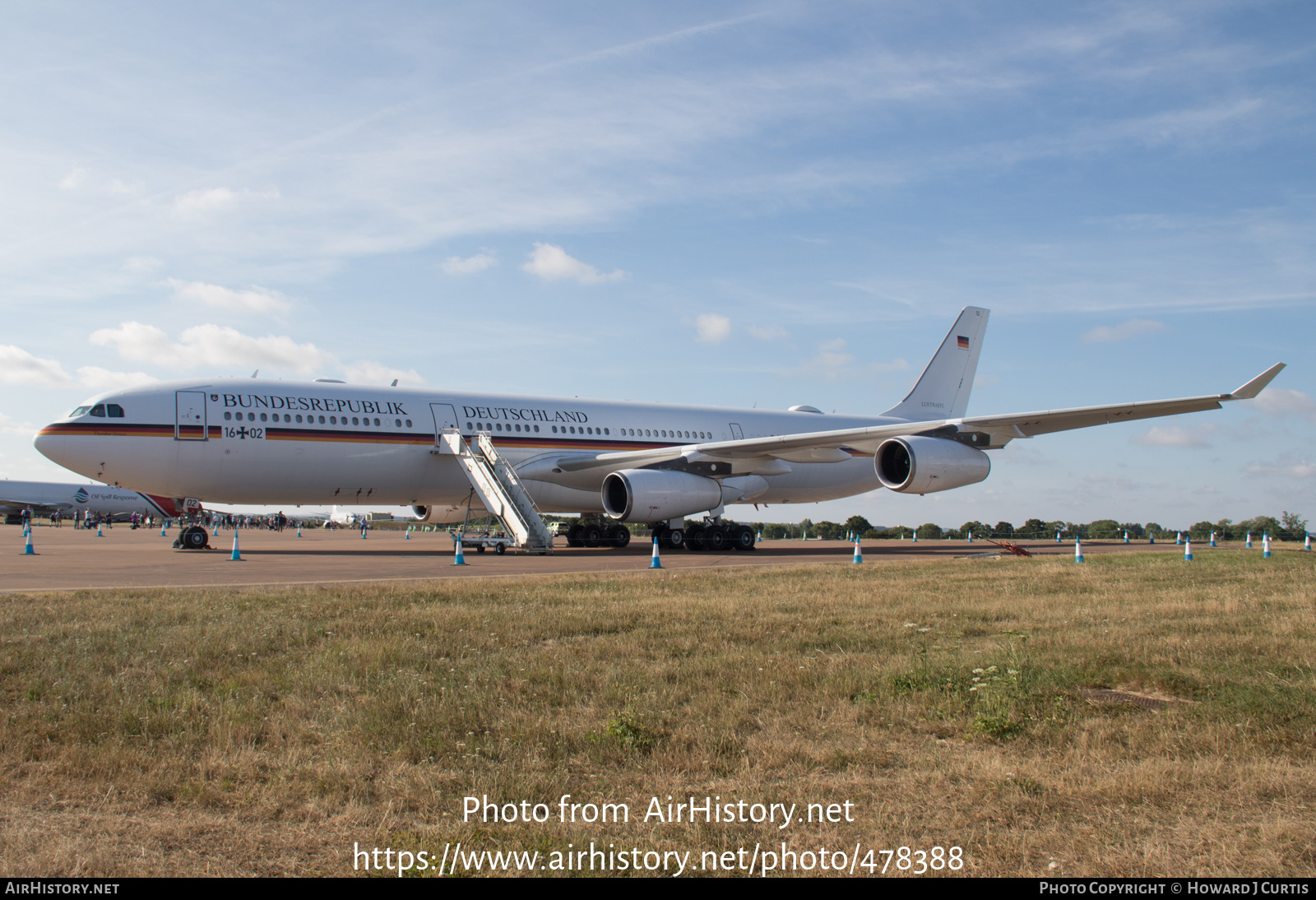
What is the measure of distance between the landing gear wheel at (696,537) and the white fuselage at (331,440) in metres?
3.12

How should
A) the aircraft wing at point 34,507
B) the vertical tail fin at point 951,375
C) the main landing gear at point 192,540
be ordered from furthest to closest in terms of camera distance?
the aircraft wing at point 34,507, the vertical tail fin at point 951,375, the main landing gear at point 192,540

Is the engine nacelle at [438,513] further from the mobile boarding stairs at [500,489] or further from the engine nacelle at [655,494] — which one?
the engine nacelle at [655,494]

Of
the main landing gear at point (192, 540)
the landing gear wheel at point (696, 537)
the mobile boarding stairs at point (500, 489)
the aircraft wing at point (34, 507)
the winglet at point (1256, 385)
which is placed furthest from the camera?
the aircraft wing at point (34, 507)

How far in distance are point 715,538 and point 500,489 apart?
6758 millimetres

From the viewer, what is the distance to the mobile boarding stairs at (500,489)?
920 inches

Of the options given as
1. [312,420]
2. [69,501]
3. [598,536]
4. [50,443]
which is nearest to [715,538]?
[598,536]

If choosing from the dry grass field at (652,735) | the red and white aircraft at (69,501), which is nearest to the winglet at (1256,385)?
the dry grass field at (652,735)

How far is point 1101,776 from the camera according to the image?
14.6 ft

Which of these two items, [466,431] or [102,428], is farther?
[466,431]

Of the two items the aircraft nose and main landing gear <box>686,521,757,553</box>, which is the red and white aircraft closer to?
the aircraft nose
